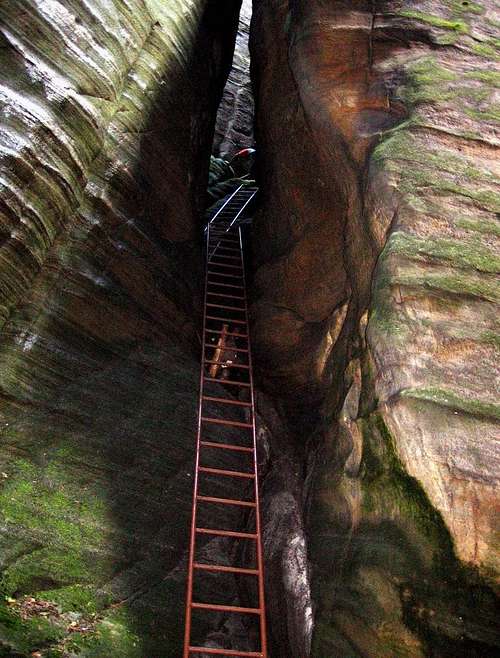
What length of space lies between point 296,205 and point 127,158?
87.5 inches

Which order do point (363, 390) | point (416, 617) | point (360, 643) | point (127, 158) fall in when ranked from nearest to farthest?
point (416, 617)
point (360, 643)
point (363, 390)
point (127, 158)

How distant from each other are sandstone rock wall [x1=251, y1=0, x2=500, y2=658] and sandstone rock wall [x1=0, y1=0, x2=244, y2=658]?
120cm

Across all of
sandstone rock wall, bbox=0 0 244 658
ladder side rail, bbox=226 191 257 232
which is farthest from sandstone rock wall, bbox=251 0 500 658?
ladder side rail, bbox=226 191 257 232

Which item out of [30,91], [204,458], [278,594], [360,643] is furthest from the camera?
[204,458]

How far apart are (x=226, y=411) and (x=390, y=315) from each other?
3045 mm

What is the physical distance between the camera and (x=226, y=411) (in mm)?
7273

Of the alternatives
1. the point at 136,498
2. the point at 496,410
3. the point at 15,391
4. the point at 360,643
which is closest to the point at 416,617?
the point at 360,643

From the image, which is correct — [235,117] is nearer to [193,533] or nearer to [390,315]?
[390,315]

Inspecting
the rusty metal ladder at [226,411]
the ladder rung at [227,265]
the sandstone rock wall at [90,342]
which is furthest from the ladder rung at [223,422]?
the ladder rung at [227,265]

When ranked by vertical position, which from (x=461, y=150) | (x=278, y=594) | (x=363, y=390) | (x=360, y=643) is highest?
(x=461, y=150)

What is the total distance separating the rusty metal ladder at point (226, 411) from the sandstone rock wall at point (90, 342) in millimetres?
238

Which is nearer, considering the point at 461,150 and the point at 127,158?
the point at 461,150

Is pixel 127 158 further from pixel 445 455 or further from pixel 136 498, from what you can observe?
pixel 445 455

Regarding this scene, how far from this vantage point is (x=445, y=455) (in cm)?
400
